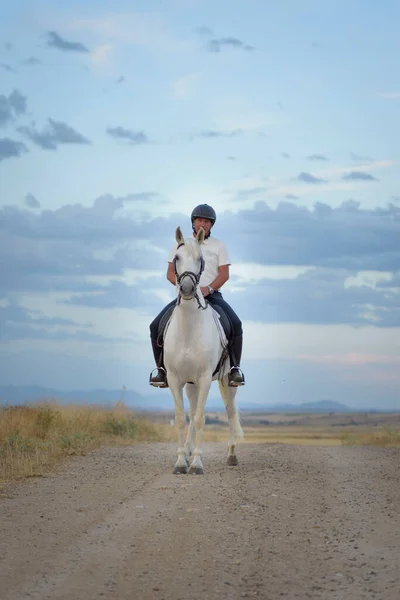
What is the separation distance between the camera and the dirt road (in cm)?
629

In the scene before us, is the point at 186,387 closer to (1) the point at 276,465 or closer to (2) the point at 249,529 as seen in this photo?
(1) the point at 276,465

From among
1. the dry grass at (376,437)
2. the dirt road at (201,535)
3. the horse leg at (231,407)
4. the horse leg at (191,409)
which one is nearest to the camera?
the dirt road at (201,535)

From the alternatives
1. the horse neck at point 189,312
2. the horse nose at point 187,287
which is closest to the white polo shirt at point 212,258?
the horse neck at point 189,312

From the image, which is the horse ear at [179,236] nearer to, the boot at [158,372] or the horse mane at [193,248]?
the horse mane at [193,248]

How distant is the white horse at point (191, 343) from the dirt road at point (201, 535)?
755mm

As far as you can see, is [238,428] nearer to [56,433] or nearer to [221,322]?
[221,322]

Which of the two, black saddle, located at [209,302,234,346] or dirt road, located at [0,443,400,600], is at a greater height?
black saddle, located at [209,302,234,346]

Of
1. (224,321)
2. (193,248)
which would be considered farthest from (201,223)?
(193,248)

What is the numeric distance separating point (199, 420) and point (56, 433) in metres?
5.44

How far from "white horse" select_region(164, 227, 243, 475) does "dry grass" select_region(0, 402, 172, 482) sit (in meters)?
2.25

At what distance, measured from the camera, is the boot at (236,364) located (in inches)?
563

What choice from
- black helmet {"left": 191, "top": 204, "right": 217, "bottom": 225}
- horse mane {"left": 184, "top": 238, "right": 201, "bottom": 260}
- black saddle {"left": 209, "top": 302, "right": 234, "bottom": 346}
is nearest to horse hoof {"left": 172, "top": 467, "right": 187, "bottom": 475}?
black saddle {"left": 209, "top": 302, "right": 234, "bottom": 346}

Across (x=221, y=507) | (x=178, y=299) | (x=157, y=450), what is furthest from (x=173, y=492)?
(x=157, y=450)

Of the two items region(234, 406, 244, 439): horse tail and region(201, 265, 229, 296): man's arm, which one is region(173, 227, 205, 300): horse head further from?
region(234, 406, 244, 439): horse tail
